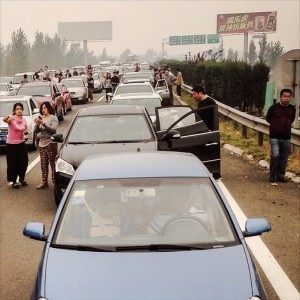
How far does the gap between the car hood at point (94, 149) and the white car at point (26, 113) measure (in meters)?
6.46

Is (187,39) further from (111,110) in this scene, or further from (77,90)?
(111,110)

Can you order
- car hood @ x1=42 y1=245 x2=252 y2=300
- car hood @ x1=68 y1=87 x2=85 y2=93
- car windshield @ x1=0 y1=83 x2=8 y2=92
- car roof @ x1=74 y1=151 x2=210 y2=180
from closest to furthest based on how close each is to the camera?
car hood @ x1=42 y1=245 x2=252 y2=300
car roof @ x1=74 y1=151 x2=210 y2=180
car hood @ x1=68 y1=87 x2=85 y2=93
car windshield @ x1=0 y1=83 x2=8 y2=92

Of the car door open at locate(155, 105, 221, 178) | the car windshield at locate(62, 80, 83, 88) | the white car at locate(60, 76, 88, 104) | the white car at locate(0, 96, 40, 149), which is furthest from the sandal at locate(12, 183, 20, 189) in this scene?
the car windshield at locate(62, 80, 83, 88)

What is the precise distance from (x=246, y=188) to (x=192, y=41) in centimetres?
13105

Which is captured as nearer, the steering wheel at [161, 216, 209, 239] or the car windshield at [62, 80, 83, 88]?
the steering wheel at [161, 216, 209, 239]

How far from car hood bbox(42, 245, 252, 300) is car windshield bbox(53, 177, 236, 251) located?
0.16 meters

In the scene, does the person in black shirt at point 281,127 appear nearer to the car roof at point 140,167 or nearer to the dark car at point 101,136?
the dark car at point 101,136

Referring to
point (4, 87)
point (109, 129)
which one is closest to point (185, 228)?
point (109, 129)

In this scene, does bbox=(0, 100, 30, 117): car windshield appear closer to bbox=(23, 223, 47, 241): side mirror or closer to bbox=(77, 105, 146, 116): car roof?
bbox=(77, 105, 146, 116): car roof

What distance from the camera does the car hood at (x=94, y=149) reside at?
8.94 m

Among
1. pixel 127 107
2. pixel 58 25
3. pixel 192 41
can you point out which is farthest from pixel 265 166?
pixel 58 25

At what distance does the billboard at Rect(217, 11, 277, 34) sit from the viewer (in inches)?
4628

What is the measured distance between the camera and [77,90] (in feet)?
107

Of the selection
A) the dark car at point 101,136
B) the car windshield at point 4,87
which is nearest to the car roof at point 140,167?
the dark car at point 101,136
